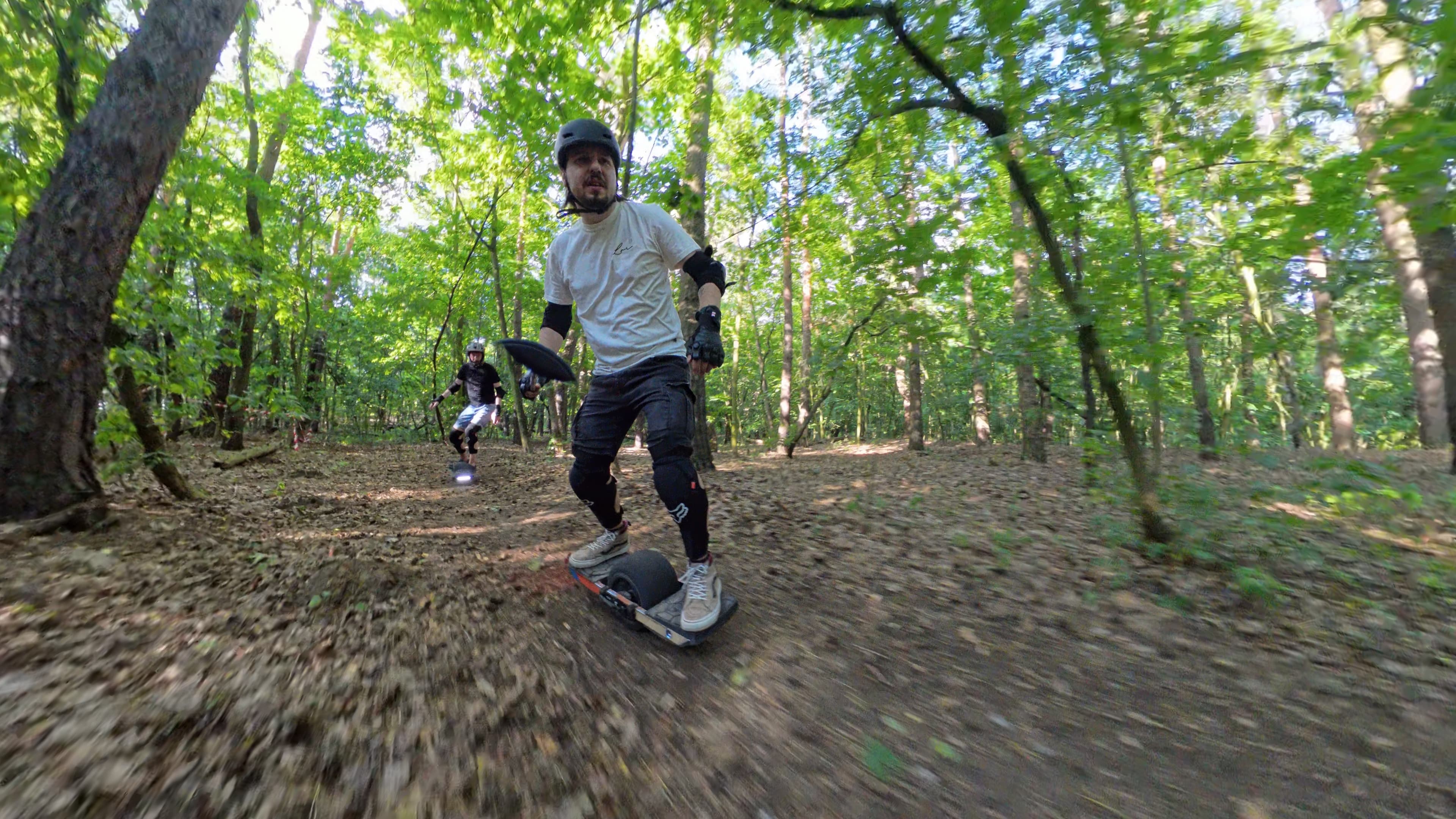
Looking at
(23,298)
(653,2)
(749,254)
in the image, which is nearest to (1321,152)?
(653,2)

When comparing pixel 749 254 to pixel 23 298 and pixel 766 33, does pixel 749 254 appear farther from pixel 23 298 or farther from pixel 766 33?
pixel 23 298

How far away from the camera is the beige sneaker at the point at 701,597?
8.32 feet

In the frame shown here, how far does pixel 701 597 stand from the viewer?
2650mm

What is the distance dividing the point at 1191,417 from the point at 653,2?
5883mm

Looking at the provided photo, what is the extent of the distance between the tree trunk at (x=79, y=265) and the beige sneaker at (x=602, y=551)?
2.97m

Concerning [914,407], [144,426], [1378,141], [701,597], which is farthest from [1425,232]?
[914,407]

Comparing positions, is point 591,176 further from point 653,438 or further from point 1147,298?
point 1147,298

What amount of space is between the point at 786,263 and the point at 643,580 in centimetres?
1444

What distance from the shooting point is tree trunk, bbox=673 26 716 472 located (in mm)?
7551

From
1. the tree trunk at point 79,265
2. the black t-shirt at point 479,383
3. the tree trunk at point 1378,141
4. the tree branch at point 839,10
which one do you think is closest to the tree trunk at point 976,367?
the tree branch at point 839,10

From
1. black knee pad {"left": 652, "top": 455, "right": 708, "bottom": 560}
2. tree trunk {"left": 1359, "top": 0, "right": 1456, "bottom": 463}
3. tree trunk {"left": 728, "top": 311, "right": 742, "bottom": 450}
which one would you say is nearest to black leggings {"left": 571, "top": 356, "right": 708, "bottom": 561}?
black knee pad {"left": 652, "top": 455, "right": 708, "bottom": 560}

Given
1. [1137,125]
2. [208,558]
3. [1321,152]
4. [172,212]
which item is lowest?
[208,558]

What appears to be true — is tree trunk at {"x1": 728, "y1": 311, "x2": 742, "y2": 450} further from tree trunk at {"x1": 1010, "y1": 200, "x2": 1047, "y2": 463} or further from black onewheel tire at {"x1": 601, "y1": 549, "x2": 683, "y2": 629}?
black onewheel tire at {"x1": 601, "y1": 549, "x2": 683, "y2": 629}

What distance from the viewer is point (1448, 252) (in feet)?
13.4
